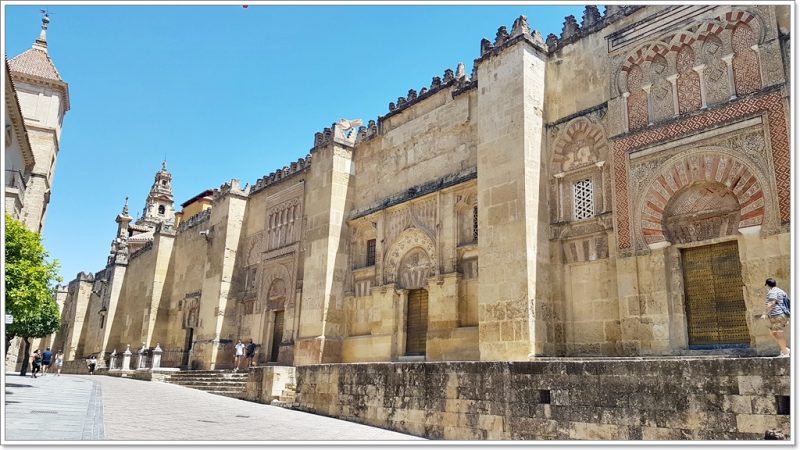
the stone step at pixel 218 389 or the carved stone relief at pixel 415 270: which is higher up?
the carved stone relief at pixel 415 270

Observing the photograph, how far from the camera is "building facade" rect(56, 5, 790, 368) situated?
8.77 meters

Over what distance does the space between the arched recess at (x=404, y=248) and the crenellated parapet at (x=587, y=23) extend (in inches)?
191

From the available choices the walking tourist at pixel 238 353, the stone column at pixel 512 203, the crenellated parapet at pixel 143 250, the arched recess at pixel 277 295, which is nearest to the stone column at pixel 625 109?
the stone column at pixel 512 203

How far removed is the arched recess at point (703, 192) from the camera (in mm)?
8477

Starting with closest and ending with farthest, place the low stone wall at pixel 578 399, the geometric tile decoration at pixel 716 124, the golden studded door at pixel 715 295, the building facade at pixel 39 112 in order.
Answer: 1. the low stone wall at pixel 578 399
2. the geometric tile decoration at pixel 716 124
3. the golden studded door at pixel 715 295
4. the building facade at pixel 39 112

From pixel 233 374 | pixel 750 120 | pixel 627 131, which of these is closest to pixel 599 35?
pixel 627 131

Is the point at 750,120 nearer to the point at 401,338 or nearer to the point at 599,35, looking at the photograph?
the point at 599,35

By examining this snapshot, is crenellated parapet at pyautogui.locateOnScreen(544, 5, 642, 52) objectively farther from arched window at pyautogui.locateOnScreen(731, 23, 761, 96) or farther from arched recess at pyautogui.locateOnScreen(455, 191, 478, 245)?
arched recess at pyautogui.locateOnScreen(455, 191, 478, 245)

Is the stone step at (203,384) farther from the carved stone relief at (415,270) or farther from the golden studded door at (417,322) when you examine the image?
the carved stone relief at (415,270)

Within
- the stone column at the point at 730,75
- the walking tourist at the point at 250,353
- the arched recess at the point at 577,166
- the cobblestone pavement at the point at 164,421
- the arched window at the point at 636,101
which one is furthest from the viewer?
the walking tourist at the point at 250,353

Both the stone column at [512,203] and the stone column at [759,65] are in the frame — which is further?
the stone column at [512,203]

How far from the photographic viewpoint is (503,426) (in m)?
8.12

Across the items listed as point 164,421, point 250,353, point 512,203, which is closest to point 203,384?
point 250,353

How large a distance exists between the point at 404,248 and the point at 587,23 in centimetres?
628
